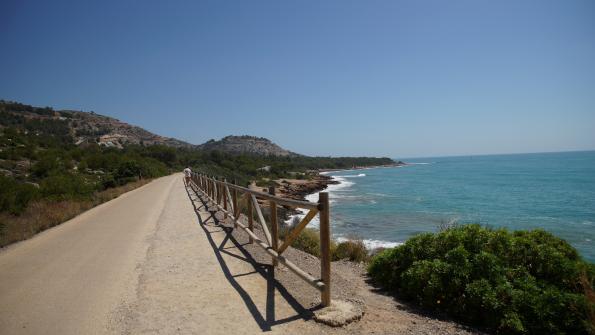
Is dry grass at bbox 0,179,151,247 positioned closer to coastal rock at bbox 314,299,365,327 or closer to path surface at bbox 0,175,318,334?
path surface at bbox 0,175,318,334

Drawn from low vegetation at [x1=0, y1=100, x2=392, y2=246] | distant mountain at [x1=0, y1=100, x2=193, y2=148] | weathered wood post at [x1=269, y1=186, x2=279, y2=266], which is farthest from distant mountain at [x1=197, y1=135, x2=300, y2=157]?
weathered wood post at [x1=269, y1=186, x2=279, y2=266]

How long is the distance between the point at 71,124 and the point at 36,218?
94.4m

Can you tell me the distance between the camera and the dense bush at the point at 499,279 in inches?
155

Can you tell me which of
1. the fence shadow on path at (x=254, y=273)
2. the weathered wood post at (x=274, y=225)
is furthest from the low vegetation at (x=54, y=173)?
the weathered wood post at (x=274, y=225)

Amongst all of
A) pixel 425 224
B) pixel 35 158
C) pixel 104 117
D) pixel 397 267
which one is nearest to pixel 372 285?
pixel 397 267

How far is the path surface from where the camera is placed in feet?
13.5

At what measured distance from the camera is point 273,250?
6.00m

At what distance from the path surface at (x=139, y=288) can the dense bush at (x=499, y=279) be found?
6.78 feet

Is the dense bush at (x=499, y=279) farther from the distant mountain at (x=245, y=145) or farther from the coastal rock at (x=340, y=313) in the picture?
the distant mountain at (x=245, y=145)

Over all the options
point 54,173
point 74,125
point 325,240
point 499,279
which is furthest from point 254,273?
point 74,125

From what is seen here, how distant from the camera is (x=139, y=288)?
530 centimetres

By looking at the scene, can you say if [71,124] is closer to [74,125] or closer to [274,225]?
[74,125]

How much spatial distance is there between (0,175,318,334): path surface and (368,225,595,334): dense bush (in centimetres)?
207

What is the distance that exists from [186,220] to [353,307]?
8.31 m
